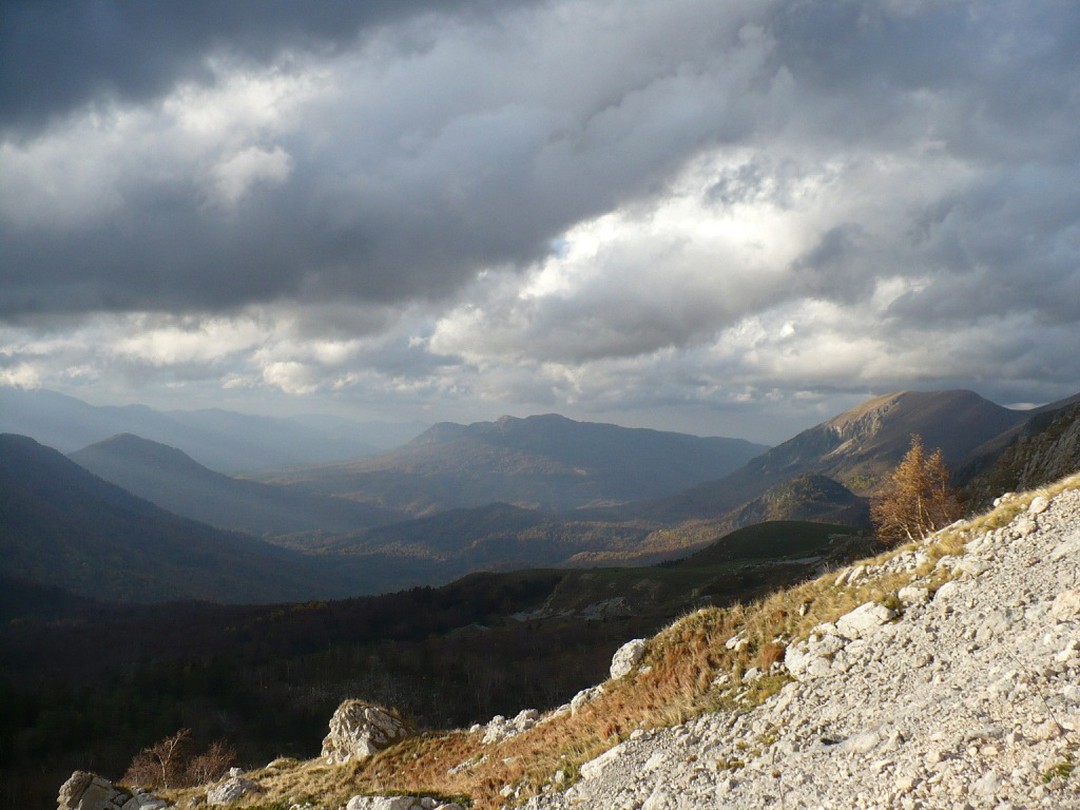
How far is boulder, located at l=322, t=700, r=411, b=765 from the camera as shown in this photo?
25469 mm

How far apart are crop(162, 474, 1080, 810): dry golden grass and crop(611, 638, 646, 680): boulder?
1.29 ft

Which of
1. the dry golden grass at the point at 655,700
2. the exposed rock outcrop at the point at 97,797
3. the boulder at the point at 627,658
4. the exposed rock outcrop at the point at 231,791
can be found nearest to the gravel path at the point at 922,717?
the dry golden grass at the point at 655,700

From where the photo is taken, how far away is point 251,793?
23.0 metres

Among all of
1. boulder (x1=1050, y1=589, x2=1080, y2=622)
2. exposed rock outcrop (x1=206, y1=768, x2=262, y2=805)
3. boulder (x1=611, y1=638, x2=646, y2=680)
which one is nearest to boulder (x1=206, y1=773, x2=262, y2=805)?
exposed rock outcrop (x1=206, y1=768, x2=262, y2=805)

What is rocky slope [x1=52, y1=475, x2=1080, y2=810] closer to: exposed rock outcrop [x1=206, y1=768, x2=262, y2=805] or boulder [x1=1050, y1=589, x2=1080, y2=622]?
boulder [x1=1050, y1=589, x2=1080, y2=622]

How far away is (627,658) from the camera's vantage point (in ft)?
73.9

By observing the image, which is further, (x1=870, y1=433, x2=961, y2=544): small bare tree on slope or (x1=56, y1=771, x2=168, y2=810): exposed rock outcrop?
(x1=870, y1=433, x2=961, y2=544): small bare tree on slope

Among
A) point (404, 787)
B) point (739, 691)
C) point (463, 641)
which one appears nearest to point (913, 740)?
point (739, 691)

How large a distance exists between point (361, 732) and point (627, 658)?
12.5m

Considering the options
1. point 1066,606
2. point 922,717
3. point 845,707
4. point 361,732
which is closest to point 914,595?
point 1066,606

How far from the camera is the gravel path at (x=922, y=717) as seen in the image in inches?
380

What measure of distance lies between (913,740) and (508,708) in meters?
81.7

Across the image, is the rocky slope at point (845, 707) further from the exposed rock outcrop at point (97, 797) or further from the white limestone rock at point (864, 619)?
the exposed rock outcrop at point (97, 797)

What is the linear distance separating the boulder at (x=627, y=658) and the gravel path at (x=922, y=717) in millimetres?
6174
